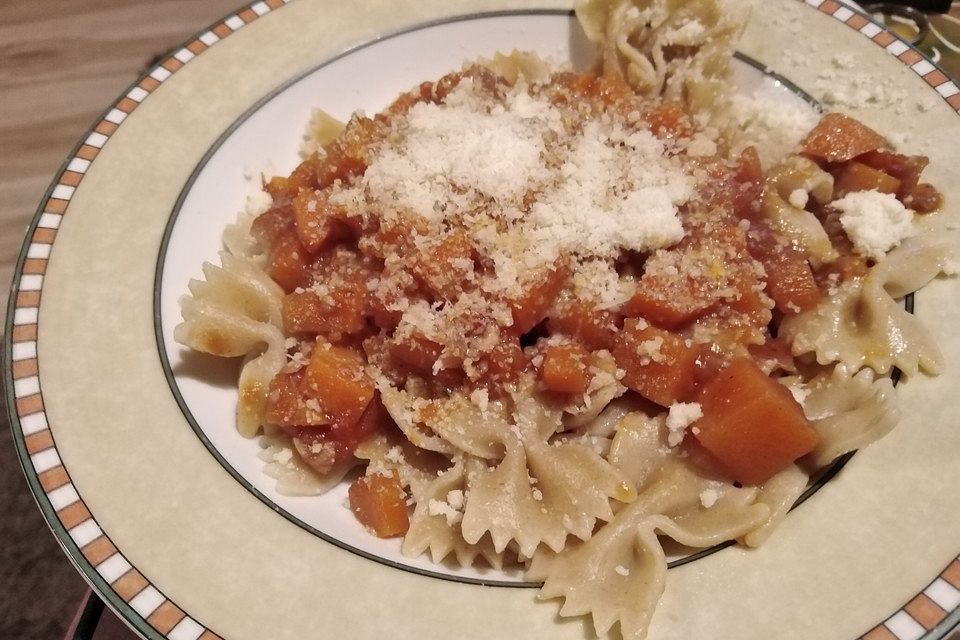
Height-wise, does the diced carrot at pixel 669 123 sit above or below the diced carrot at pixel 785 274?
above

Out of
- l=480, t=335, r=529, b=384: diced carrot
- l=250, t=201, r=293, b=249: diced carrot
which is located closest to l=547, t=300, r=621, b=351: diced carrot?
l=480, t=335, r=529, b=384: diced carrot

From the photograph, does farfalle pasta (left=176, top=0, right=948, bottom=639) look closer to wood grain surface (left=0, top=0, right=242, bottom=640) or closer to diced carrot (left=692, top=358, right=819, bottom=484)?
diced carrot (left=692, top=358, right=819, bottom=484)

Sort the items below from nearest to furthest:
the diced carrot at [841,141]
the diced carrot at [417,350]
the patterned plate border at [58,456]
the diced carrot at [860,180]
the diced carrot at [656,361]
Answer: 1. the patterned plate border at [58,456]
2. the diced carrot at [656,361]
3. the diced carrot at [417,350]
4. the diced carrot at [860,180]
5. the diced carrot at [841,141]

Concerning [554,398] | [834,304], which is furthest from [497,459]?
[834,304]

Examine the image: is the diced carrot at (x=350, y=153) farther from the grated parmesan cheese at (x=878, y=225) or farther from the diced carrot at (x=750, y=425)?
the grated parmesan cheese at (x=878, y=225)

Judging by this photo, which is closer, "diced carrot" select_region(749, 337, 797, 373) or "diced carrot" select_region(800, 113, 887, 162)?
"diced carrot" select_region(749, 337, 797, 373)

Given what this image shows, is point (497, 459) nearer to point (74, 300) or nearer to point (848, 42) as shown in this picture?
point (74, 300)

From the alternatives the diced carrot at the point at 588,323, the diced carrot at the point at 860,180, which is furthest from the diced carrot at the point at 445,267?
the diced carrot at the point at 860,180
